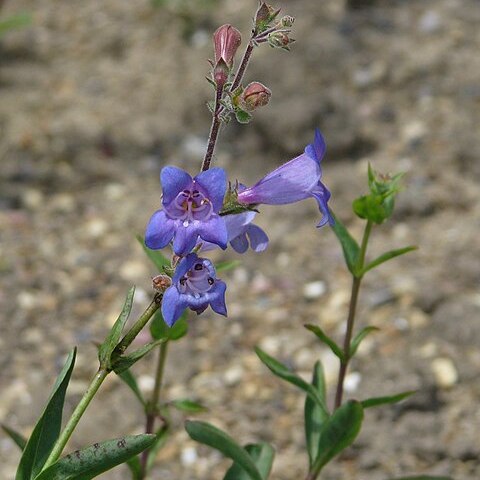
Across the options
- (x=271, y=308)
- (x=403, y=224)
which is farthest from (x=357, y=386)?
(x=403, y=224)

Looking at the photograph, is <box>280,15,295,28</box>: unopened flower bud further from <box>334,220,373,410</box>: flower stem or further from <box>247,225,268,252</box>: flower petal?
<box>334,220,373,410</box>: flower stem

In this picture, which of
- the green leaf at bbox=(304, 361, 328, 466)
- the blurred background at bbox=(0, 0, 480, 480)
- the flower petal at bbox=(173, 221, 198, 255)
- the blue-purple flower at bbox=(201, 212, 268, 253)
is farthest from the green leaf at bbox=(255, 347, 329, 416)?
the blurred background at bbox=(0, 0, 480, 480)

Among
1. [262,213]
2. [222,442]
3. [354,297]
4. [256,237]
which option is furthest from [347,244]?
[262,213]

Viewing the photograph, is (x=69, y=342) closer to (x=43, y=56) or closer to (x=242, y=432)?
(x=242, y=432)

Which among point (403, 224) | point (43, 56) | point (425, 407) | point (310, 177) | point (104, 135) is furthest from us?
point (43, 56)

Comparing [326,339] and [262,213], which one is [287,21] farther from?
[262,213]
